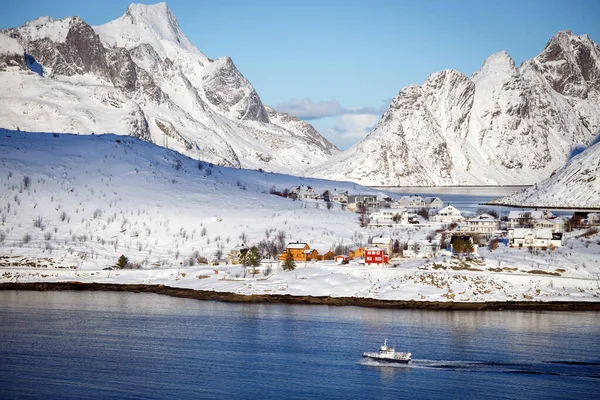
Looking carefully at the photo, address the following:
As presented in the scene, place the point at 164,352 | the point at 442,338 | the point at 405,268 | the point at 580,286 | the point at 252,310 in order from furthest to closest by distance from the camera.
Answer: the point at 405,268
the point at 580,286
the point at 252,310
the point at 442,338
the point at 164,352

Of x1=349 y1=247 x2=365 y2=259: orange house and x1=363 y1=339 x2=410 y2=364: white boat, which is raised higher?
x1=349 y1=247 x2=365 y2=259: orange house

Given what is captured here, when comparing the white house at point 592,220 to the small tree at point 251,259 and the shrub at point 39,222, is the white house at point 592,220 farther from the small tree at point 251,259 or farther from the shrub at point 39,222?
the shrub at point 39,222

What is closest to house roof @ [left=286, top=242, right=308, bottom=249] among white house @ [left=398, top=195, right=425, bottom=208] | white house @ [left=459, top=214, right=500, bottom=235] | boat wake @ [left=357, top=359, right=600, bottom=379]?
white house @ [left=459, top=214, right=500, bottom=235]

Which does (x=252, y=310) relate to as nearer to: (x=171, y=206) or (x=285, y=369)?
(x=285, y=369)

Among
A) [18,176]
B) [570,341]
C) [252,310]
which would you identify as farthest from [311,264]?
[18,176]

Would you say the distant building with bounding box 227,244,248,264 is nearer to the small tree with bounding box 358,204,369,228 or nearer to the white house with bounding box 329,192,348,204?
the small tree with bounding box 358,204,369,228

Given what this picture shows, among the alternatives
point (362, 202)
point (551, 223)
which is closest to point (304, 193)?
point (362, 202)
